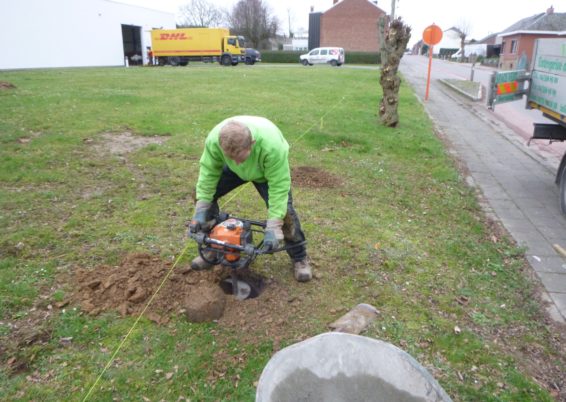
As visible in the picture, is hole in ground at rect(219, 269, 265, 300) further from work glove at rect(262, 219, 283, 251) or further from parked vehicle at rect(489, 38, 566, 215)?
parked vehicle at rect(489, 38, 566, 215)

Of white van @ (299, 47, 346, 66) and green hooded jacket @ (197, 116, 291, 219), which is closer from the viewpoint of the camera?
green hooded jacket @ (197, 116, 291, 219)

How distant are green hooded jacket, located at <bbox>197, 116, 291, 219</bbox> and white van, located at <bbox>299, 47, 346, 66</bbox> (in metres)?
35.5

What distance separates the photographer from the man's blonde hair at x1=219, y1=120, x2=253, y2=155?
8.56 ft

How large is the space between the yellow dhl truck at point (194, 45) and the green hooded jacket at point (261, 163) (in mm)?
31863

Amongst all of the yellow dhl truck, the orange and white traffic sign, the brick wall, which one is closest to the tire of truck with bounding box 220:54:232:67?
the yellow dhl truck

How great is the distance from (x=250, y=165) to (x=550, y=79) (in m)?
4.81

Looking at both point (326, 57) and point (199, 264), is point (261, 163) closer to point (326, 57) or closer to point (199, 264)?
point (199, 264)

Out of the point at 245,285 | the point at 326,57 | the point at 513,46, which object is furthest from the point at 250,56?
the point at 245,285

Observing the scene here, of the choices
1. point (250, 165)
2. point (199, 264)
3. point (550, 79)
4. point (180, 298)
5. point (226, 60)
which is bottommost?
point (180, 298)

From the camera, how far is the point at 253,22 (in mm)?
53750

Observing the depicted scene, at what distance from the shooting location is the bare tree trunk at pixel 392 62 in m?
8.94

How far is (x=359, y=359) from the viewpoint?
1921 mm

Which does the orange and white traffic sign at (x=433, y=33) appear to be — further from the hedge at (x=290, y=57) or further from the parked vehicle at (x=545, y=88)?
the hedge at (x=290, y=57)

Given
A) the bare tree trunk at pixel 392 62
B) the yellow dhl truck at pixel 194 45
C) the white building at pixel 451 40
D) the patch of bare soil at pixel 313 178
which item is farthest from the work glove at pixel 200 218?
the white building at pixel 451 40
